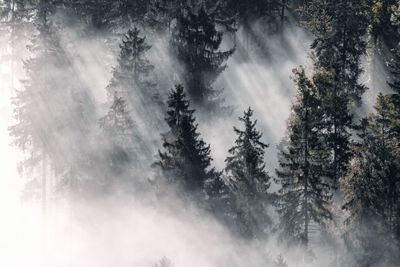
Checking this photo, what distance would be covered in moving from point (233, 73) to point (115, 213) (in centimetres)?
2417

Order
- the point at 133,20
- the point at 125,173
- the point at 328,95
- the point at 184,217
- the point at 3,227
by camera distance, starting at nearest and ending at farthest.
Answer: the point at 184,217 → the point at 328,95 → the point at 125,173 → the point at 3,227 → the point at 133,20

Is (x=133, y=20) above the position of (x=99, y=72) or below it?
above

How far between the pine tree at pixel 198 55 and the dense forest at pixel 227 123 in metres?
0.11

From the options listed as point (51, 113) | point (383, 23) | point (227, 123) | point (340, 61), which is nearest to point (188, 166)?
point (51, 113)

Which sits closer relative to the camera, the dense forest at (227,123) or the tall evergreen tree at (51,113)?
the dense forest at (227,123)

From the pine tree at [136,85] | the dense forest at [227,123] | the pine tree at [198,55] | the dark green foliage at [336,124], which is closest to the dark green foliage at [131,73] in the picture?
the pine tree at [136,85]

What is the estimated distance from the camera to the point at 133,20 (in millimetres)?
64875

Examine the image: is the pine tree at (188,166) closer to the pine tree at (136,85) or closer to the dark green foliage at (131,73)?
the pine tree at (136,85)

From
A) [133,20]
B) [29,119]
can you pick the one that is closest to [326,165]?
[29,119]

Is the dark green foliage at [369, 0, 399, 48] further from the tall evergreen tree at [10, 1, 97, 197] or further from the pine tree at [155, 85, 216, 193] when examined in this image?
the tall evergreen tree at [10, 1, 97, 197]

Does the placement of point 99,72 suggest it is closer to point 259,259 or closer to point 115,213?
point 115,213

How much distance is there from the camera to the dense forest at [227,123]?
37.0 m

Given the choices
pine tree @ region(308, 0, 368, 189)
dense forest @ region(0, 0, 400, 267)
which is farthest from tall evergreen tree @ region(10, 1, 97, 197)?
pine tree @ region(308, 0, 368, 189)

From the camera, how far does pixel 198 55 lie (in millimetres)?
49031
